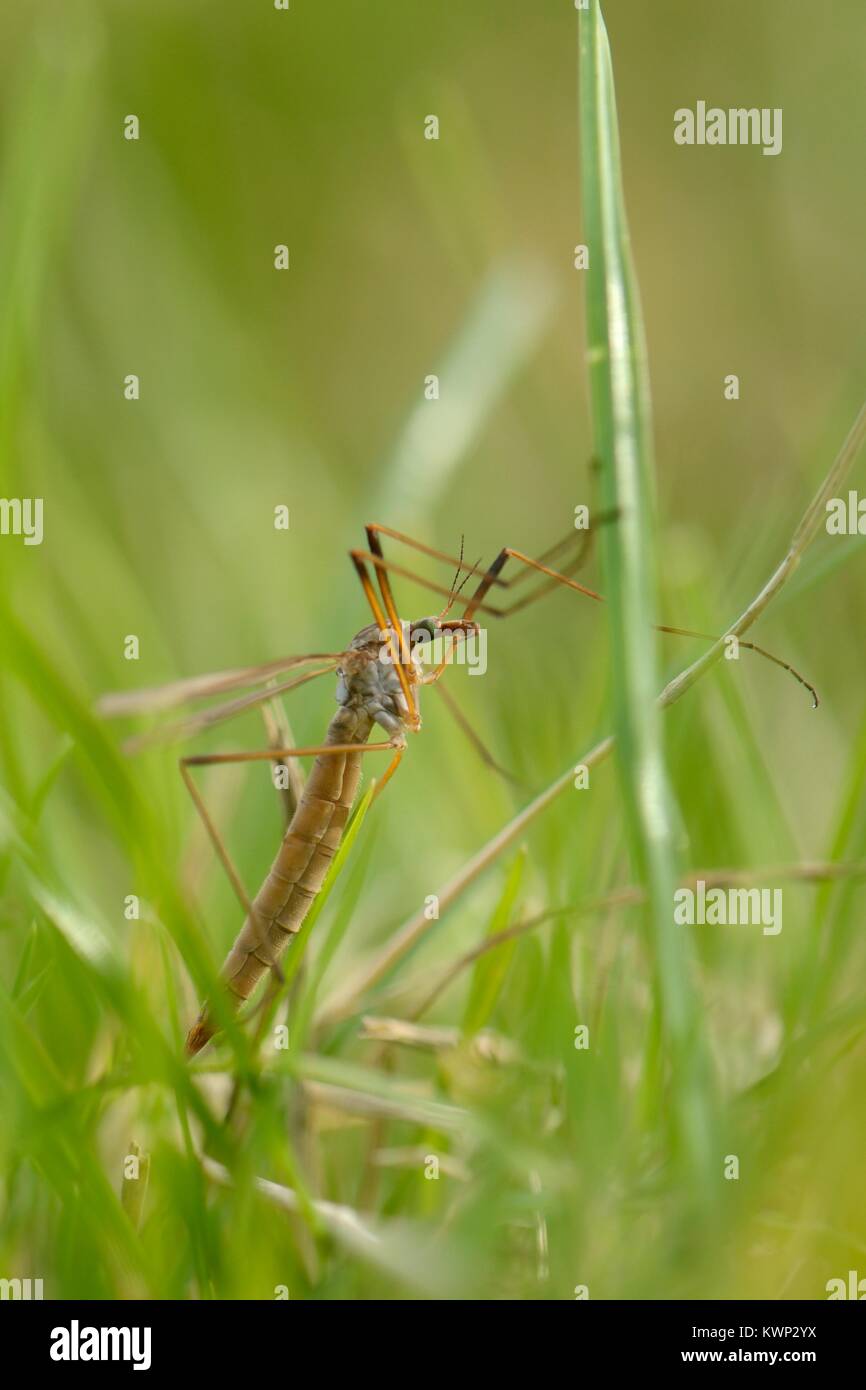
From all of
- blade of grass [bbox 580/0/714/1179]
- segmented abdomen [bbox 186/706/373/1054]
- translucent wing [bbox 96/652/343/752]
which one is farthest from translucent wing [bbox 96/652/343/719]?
blade of grass [bbox 580/0/714/1179]

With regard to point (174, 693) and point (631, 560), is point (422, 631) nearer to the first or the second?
point (174, 693)

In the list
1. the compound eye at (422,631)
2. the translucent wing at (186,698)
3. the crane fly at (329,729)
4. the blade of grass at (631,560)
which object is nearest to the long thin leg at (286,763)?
the crane fly at (329,729)

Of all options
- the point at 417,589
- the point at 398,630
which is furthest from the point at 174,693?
the point at 417,589

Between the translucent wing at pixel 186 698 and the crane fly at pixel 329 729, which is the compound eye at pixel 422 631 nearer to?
Answer: the crane fly at pixel 329 729

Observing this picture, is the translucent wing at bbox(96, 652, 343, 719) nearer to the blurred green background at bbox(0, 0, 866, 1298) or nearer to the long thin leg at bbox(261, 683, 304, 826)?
the blurred green background at bbox(0, 0, 866, 1298)

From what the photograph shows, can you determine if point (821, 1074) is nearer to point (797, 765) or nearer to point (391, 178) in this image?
point (797, 765)

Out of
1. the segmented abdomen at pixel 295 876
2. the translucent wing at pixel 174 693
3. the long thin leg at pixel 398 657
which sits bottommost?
the segmented abdomen at pixel 295 876
